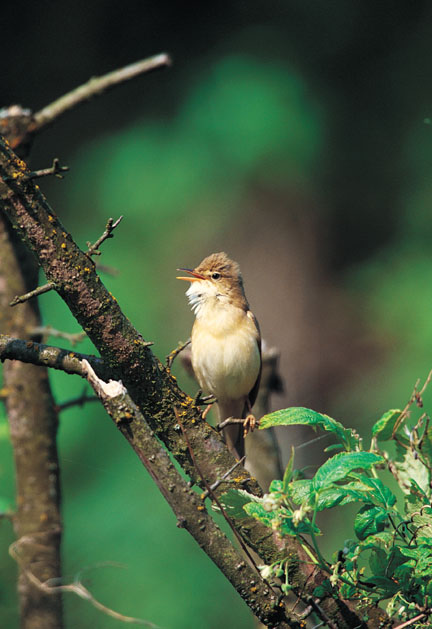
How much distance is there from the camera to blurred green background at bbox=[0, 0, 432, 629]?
6473 mm

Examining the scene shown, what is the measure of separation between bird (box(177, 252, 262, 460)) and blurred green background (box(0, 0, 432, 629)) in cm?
278

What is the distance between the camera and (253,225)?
25.4 ft

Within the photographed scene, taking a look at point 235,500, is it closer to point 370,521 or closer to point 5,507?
point 370,521

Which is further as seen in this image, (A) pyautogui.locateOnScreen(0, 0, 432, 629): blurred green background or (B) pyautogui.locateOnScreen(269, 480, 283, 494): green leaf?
(A) pyautogui.locateOnScreen(0, 0, 432, 629): blurred green background

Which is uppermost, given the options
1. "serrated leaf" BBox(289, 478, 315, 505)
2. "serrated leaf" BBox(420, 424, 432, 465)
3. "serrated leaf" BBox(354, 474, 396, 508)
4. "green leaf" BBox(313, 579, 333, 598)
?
"serrated leaf" BBox(420, 424, 432, 465)

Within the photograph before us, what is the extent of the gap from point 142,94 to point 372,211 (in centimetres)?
302

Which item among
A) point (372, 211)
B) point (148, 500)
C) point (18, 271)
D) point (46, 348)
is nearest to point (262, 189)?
point (372, 211)

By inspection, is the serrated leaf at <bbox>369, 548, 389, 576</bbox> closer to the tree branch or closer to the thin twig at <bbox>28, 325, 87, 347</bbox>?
the tree branch

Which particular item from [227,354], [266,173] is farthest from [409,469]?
[266,173]

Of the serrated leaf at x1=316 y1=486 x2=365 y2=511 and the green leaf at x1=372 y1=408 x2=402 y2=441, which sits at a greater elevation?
the green leaf at x1=372 y1=408 x2=402 y2=441

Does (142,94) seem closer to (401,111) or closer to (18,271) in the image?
(401,111)

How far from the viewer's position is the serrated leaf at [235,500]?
146 centimetres

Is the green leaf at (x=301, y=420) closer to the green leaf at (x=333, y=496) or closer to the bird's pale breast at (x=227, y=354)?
the green leaf at (x=333, y=496)

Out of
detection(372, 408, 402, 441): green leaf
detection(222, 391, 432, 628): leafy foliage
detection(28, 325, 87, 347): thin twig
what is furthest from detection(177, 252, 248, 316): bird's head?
detection(222, 391, 432, 628): leafy foliage
